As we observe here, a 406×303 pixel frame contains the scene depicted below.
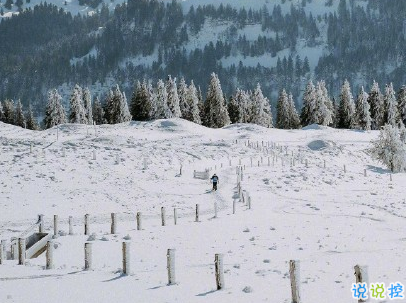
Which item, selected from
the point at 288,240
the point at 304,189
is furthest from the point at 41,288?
the point at 304,189

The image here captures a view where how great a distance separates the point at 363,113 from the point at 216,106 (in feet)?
92.1

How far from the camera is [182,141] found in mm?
67812

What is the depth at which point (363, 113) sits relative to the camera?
92.5 metres

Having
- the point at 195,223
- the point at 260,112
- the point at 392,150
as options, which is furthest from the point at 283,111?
the point at 195,223

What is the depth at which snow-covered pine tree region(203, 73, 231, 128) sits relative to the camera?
318 feet

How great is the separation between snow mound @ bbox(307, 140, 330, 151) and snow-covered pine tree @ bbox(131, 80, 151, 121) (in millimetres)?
36637

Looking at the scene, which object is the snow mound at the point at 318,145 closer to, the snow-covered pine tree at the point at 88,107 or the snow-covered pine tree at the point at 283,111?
the snow-covered pine tree at the point at 283,111

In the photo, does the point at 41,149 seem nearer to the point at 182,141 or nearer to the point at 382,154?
the point at 182,141

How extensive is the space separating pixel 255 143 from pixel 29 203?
43.8 metres

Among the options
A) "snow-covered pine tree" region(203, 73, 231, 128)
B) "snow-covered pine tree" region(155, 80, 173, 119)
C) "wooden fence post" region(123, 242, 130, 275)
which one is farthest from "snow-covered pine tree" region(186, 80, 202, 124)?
"wooden fence post" region(123, 242, 130, 275)

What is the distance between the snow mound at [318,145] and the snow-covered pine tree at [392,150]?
11.4 metres

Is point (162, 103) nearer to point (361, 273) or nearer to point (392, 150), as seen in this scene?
point (392, 150)

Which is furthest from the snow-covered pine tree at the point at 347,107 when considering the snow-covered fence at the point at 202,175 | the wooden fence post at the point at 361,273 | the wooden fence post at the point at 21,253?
the wooden fence post at the point at 361,273

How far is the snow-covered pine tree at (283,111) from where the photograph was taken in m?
101
